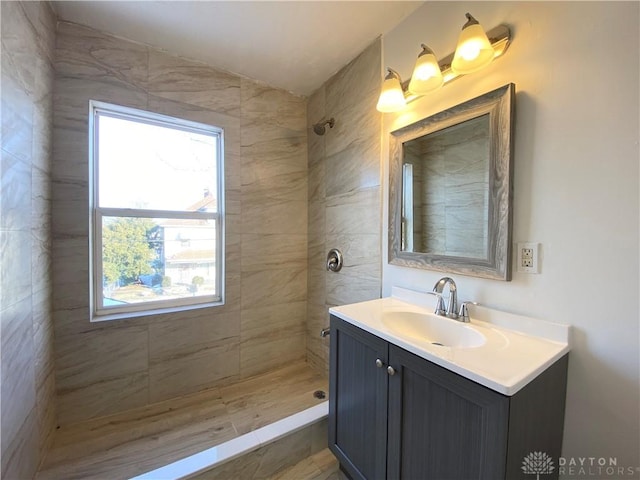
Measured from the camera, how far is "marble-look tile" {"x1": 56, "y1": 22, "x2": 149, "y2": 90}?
148cm

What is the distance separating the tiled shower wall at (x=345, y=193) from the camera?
171 cm

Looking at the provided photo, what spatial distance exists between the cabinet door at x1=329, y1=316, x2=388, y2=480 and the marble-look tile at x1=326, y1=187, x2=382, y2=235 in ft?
2.34

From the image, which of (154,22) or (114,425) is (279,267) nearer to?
(114,425)

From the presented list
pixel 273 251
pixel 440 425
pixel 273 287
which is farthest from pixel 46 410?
pixel 440 425

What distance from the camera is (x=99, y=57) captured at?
1555 mm

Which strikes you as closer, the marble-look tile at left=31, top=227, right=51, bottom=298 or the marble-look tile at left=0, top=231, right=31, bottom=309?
the marble-look tile at left=0, top=231, right=31, bottom=309

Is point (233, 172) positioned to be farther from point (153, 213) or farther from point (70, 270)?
point (70, 270)

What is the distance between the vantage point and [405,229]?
1501 millimetres

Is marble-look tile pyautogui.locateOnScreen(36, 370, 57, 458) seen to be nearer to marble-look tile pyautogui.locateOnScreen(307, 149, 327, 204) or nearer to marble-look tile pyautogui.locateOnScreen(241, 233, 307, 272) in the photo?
marble-look tile pyautogui.locateOnScreen(241, 233, 307, 272)

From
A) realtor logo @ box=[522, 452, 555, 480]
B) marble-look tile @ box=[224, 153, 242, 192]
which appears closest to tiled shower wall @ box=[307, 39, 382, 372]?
marble-look tile @ box=[224, 153, 242, 192]

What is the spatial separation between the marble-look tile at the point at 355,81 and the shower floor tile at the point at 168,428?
2.17 metres

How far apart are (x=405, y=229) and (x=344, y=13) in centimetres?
126

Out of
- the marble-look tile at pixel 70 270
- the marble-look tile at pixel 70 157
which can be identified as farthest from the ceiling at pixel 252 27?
the marble-look tile at pixel 70 270

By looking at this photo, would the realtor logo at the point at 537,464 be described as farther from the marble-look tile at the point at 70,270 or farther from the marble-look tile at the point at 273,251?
the marble-look tile at the point at 70,270
